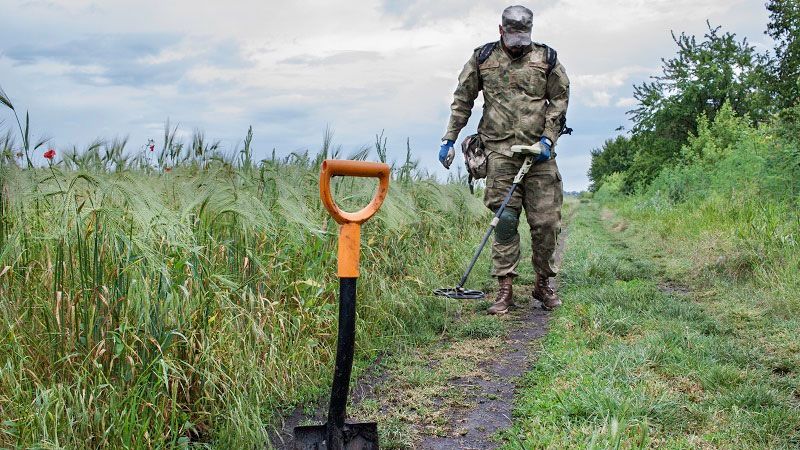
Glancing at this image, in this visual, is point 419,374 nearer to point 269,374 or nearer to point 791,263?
point 269,374

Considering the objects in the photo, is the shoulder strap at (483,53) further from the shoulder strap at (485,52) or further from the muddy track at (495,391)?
the muddy track at (495,391)

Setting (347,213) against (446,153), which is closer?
(347,213)

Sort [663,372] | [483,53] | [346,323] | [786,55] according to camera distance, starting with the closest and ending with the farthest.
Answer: [346,323], [663,372], [483,53], [786,55]

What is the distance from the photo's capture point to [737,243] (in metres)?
8.01

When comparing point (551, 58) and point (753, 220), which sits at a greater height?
point (551, 58)

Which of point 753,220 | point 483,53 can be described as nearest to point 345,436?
point 483,53

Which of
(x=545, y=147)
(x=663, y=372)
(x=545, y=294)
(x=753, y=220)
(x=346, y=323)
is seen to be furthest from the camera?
(x=753, y=220)

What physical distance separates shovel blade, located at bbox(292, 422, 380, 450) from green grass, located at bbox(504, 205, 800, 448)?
611 mm

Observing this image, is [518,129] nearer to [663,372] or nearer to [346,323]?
[663,372]

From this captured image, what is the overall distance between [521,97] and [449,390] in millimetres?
2994

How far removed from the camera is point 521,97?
20.4 feet

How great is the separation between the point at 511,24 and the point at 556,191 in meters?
1.46

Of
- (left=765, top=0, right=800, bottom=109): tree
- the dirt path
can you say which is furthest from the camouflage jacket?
(left=765, top=0, right=800, bottom=109): tree

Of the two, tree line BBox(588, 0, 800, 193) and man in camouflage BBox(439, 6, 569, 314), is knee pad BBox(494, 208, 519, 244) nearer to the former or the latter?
man in camouflage BBox(439, 6, 569, 314)
